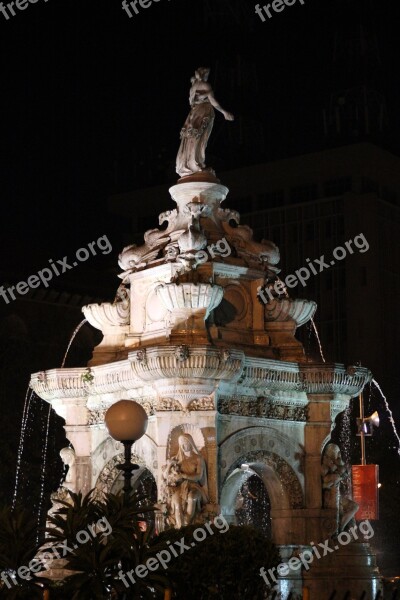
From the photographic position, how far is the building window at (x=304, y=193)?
84.2 meters

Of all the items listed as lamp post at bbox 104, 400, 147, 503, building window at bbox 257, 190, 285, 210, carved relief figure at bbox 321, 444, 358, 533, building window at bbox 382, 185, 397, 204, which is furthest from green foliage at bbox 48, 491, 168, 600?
building window at bbox 257, 190, 285, 210

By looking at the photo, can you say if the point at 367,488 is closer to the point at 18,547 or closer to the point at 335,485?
the point at 335,485

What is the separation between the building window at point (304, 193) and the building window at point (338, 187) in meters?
0.84

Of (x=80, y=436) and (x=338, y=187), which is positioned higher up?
(x=338, y=187)

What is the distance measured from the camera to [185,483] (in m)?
22.4

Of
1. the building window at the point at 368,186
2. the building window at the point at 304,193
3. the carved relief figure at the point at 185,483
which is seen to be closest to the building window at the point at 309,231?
the building window at the point at 304,193

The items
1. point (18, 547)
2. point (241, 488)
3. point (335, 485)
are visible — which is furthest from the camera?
point (241, 488)

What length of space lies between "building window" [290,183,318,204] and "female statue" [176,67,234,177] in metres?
58.8

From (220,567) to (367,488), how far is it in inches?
704

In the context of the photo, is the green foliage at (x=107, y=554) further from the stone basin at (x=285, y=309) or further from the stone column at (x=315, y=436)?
the stone basin at (x=285, y=309)

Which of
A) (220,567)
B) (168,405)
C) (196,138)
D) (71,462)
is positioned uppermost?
(196,138)

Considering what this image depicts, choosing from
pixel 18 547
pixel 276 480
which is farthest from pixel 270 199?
pixel 18 547

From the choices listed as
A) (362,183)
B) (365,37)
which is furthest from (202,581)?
(365,37)

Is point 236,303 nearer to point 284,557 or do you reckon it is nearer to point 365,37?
point 284,557
